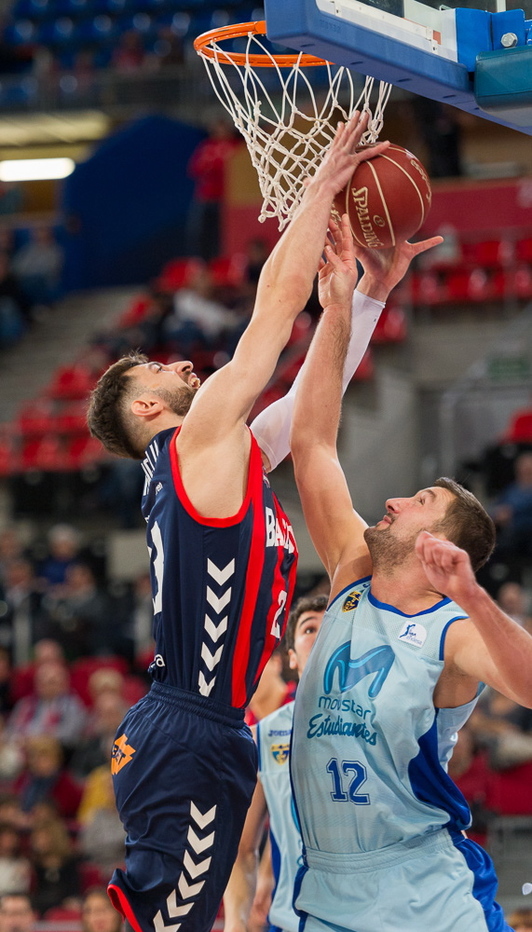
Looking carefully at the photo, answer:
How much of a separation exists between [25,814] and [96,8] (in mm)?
15626

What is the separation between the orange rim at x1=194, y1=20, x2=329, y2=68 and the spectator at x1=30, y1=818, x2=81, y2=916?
5.58 metres

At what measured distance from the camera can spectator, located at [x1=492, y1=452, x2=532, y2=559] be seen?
10.6 meters

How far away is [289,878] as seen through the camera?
487cm

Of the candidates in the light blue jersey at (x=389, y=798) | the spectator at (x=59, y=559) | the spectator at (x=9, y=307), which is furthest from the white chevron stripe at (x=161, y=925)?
the spectator at (x=9, y=307)

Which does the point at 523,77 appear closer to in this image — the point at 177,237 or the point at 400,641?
the point at 400,641

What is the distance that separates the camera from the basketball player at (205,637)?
139 inches

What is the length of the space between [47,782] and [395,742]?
21.0ft

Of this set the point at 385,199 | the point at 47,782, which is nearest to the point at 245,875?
the point at 385,199

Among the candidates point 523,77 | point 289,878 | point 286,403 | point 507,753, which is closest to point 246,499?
point 286,403

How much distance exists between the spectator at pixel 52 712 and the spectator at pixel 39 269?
9.29 metres

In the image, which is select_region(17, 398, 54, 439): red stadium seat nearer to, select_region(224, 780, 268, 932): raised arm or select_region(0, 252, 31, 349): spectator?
select_region(0, 252, 31, 349): spectator

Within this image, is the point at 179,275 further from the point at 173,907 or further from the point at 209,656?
the point at 173,907

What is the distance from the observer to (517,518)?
1073 centimetres

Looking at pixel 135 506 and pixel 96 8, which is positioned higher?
pixel 96 8
